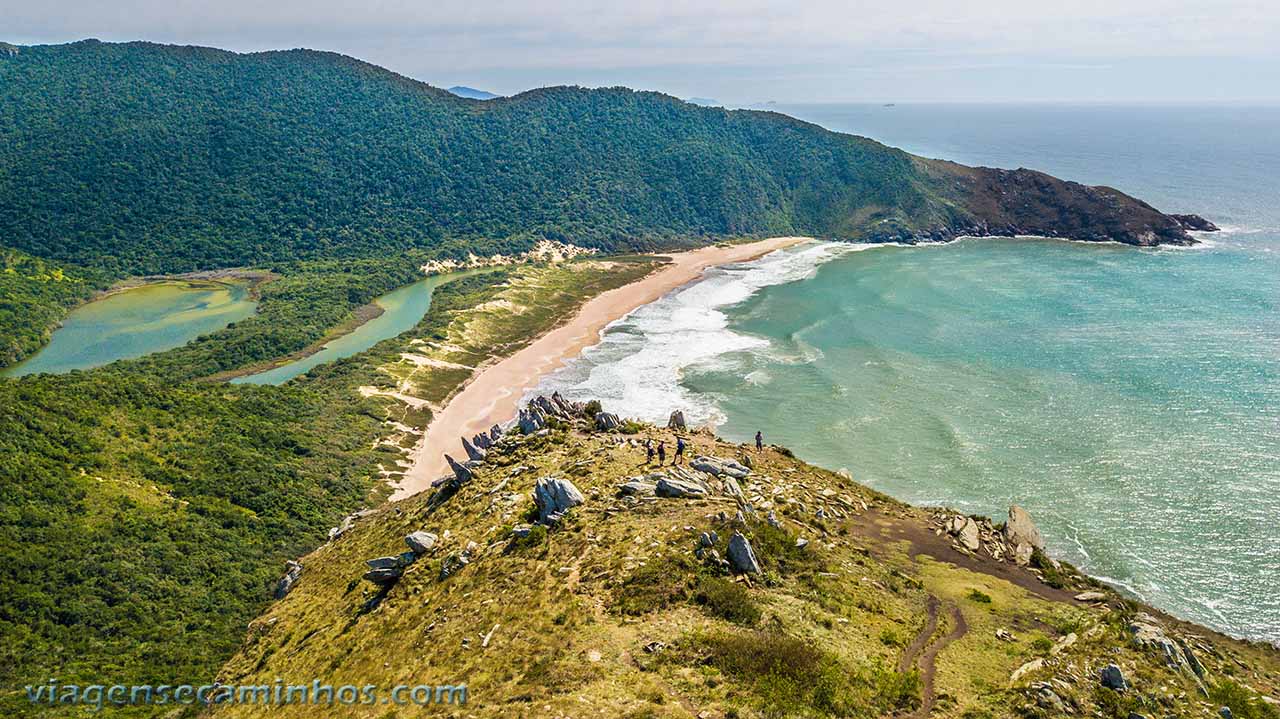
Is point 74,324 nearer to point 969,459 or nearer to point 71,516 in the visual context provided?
point 71,516

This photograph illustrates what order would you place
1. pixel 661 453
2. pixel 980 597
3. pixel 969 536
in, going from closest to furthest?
pixel 980 597 < pixel 969 536 < pixel 661 453

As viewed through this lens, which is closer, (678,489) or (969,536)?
(678,489)

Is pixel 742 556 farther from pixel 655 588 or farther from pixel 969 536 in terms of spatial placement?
pixel 969 536

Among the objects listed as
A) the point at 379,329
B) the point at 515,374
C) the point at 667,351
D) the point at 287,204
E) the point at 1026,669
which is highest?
the point at 287,204

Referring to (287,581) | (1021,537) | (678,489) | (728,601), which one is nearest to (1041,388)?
(1021,537)

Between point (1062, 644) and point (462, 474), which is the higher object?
point (462, 474)

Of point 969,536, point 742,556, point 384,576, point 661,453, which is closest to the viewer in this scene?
point 742,556
